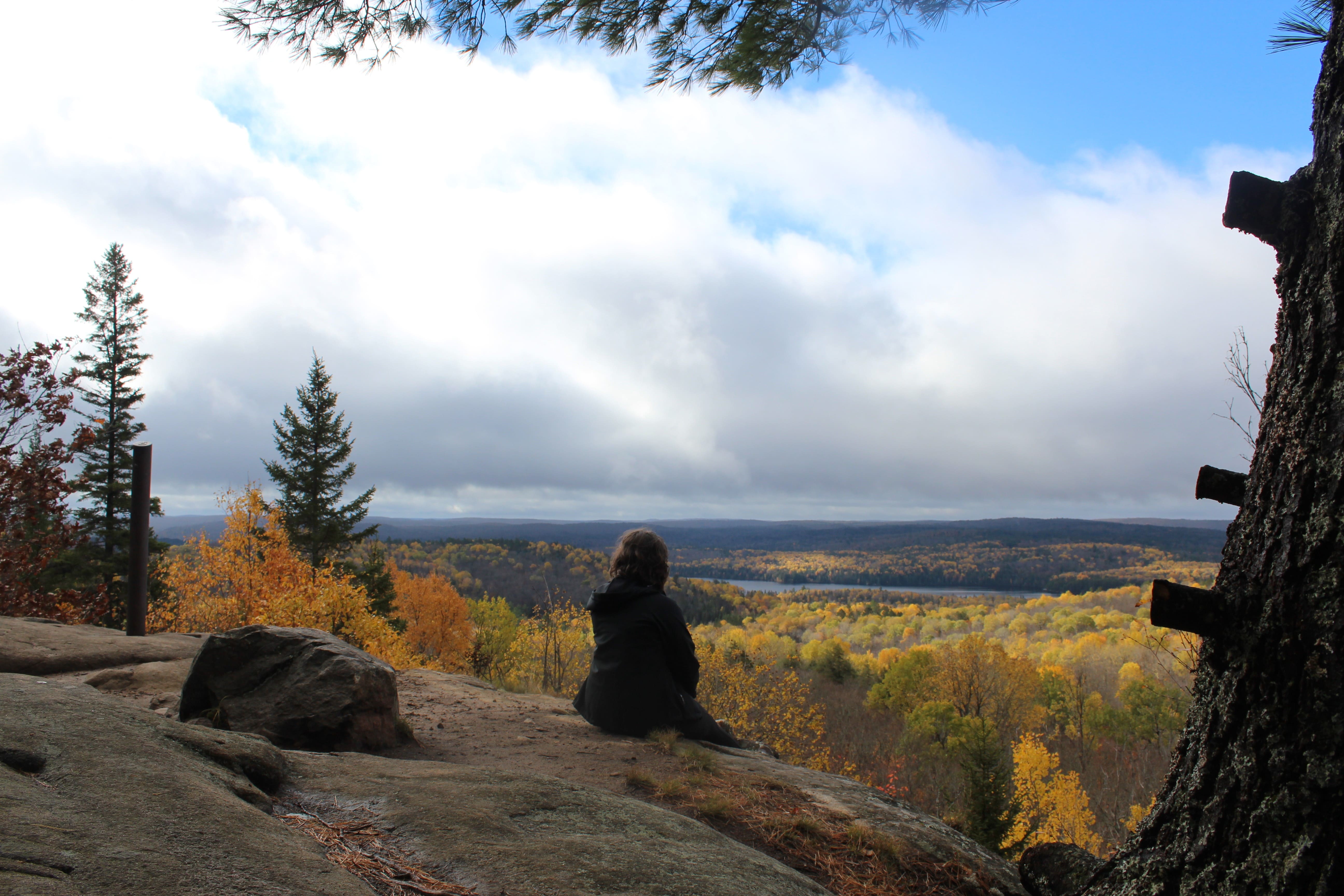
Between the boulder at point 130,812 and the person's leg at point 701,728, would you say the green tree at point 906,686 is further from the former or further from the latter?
the boulder at point 130,812

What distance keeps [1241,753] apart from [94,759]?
15.0 ft

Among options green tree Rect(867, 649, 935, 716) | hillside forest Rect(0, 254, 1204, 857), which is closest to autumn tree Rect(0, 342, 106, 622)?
hillside forest Rect(0, 254, 1204, 857)

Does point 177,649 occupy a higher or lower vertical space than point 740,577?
higher

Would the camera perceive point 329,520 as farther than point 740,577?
No

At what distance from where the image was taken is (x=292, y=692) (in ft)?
18.9

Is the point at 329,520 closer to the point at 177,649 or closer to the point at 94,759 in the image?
the point at 177,649

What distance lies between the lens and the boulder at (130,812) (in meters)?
2.17

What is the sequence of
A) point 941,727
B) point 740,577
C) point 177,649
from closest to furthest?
point 177,649
point 941,727
point 740,577

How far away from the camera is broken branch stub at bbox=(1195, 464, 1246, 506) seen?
112 inches

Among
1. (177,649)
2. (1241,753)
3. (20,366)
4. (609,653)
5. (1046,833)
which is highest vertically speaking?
(20,366)

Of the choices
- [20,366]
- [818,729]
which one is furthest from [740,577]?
[20,366]

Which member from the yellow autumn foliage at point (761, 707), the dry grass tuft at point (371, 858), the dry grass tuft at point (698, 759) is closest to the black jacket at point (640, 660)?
the dry grass tuft at point (698, 759)

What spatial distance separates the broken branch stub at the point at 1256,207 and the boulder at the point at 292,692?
6.46 metres

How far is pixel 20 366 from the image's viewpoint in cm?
1286
